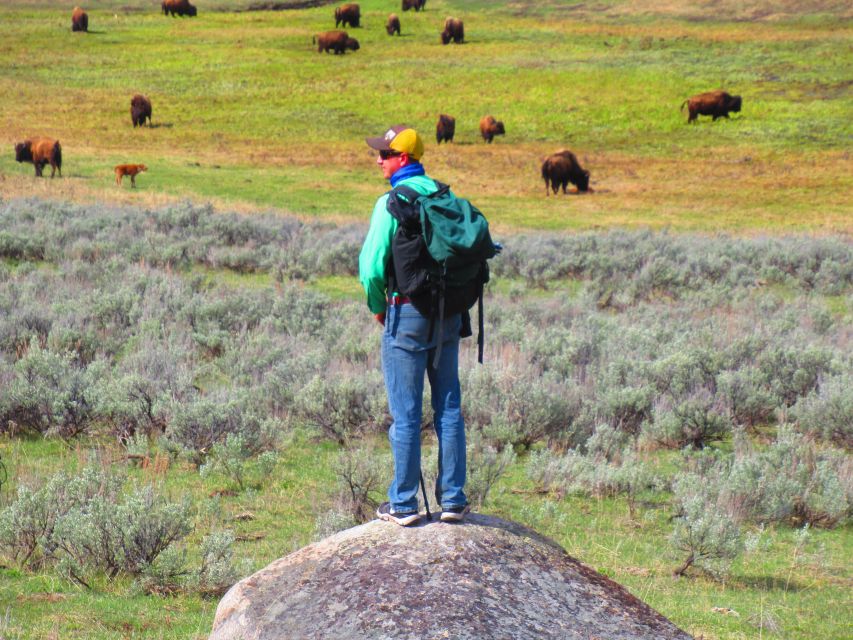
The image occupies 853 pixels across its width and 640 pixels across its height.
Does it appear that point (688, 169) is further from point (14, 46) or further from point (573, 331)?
point (14, 46)

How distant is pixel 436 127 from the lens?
4434 cm

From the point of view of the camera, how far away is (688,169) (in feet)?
118

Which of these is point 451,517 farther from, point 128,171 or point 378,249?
point 128,171

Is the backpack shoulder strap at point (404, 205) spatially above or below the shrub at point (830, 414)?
above

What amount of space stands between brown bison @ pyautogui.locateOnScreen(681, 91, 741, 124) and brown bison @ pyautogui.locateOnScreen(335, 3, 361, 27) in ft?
101

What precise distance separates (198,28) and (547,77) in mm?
26570

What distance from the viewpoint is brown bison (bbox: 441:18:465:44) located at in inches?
2522

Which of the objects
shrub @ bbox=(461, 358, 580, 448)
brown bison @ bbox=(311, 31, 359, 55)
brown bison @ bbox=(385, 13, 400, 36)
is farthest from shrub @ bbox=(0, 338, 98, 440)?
brown bison @ bbox=(385, 13, 400, 36)

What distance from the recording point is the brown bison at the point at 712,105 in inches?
1743

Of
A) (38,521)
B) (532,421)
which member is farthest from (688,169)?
(38,521)

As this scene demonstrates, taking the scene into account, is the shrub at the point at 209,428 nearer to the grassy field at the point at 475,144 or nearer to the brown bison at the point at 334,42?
the grassy field at the point at 475,144

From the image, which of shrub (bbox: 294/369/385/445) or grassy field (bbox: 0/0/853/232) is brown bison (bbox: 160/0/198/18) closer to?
grassy field (bbox: 0/0/853/232)

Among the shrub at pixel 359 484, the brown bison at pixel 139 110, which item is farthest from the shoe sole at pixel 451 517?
the brown bison at pixel 139 110

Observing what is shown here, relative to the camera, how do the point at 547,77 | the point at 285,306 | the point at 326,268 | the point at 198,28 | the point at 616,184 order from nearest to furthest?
the point at 285,306, the point at 326,268, the point at 616,184, the point at 547,77, the point at 198,28
